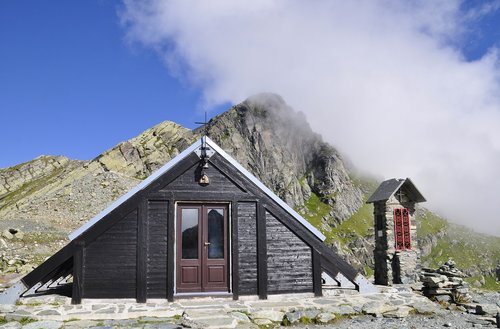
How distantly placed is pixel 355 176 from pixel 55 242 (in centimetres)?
14913

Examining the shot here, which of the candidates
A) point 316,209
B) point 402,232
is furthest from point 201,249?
point 316,209

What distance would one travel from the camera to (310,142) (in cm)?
15412

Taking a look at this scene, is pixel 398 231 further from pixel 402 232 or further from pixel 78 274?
pixel 78 274

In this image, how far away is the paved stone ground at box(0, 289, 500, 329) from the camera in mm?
9617

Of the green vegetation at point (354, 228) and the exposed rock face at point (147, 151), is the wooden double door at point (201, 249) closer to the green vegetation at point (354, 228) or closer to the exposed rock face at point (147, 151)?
the exposed rock face at point (147, 151)

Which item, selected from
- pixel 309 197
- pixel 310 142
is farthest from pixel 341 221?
pixel 310 142

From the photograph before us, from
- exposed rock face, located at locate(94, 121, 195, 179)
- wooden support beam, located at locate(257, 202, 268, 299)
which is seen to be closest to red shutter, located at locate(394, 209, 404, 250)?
wooden support beam, located at locate(257, 202, 268, 299)

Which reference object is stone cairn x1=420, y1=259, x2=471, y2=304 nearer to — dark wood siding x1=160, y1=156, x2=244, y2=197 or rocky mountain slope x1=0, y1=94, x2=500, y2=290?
dark wood siding x1=160, y1=156, x2=244, y2=197

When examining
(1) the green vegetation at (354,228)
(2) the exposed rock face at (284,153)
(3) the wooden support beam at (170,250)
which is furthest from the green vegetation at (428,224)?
(3) the wooden support beam at (170,250)

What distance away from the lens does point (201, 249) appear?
1225cm

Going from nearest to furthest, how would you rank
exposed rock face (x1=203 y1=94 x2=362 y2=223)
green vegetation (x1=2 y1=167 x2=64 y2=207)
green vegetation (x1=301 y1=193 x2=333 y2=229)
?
green vegetation (x1=2 y1=167 x2=64 y2=207)
green vegetation (x1=301 y1=193 x2=333 y2=229)
exposed rock face (x1=203 y1=94 x2=362 y2=223)

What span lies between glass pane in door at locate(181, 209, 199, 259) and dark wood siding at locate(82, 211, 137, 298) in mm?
1400

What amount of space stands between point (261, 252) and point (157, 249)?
10.0 feet

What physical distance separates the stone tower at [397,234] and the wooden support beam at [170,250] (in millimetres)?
8041
